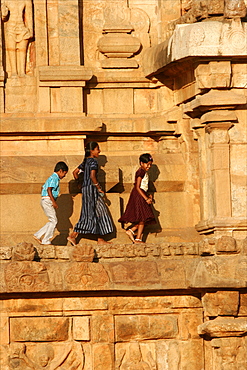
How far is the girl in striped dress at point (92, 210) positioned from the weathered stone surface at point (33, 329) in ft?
5.60

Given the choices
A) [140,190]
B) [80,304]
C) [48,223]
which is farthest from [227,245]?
[48,223]

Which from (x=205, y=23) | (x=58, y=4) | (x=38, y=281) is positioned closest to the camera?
(x=38, y=281)

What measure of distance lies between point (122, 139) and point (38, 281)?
14.1 feet

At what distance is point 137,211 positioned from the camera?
2222 cm

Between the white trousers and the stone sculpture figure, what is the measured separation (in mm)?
2849

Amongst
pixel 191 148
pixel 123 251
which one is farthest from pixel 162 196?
pixel 123 251

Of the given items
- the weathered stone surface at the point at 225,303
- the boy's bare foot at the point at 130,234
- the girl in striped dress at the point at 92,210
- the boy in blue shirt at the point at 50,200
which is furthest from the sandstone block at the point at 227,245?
the boy in blue shirt at the point at 50,200

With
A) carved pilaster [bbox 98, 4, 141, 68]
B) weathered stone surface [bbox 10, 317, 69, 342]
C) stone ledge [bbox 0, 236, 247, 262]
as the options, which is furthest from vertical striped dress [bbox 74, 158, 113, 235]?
carved pilaster [bbox 98, 4, 141, 68]

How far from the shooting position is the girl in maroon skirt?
2220 cm

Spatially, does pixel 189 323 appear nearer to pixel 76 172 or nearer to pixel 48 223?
pixel 48 223

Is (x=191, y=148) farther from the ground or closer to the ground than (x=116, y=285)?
farther from the ground

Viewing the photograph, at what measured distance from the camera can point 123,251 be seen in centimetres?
2105

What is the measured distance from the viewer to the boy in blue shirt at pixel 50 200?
70.9 ft

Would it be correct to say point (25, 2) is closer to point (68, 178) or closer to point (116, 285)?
point (68, 178)
